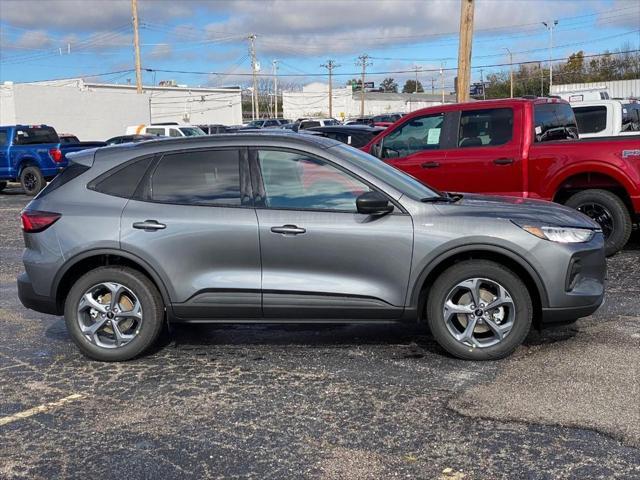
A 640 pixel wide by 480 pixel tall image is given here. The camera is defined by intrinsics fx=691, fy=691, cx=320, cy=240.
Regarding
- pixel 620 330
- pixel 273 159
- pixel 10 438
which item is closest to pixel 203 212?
pixel 273 159

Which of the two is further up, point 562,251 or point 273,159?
point 273,159

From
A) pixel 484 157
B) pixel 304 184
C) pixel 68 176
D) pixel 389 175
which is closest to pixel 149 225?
pixel 68 176

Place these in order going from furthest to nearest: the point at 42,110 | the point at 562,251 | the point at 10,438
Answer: the point at 42,110
the point at 562,251
the point at 10,438

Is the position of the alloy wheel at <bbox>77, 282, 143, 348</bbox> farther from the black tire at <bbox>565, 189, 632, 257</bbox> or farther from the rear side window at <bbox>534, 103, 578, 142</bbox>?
the rear side window at <bbox>534, 103, 578, 142</bbox>

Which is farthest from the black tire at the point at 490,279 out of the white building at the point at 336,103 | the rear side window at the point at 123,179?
the white building at the point at 336,103

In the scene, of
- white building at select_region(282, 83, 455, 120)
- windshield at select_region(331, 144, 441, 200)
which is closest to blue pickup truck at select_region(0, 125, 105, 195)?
windshield at select_region(331, 144, 441, 200)

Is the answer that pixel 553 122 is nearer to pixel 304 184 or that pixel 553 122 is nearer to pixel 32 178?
pixel 304 184

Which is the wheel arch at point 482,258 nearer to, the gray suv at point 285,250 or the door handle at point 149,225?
the gray suv at point 285,250

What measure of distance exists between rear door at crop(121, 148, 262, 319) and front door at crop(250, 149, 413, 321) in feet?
0.42

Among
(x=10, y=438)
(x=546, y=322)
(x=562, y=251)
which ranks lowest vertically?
(x=10, y=438)

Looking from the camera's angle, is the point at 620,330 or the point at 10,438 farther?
the point at 620,330

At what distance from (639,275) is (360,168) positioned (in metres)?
4.24

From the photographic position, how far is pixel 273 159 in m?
5.16

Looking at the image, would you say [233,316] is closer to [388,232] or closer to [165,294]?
[165,294]
